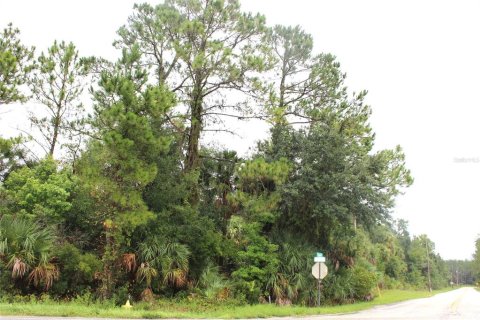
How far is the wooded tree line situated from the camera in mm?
15938

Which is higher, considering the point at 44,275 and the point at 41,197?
the point at 41,197

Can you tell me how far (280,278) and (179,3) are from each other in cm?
1432

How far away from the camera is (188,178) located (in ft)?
65.9

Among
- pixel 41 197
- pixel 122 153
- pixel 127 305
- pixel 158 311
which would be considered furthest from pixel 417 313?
pixel 41 197

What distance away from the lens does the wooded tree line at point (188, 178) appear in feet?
52.3

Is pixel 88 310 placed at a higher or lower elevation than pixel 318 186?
lower

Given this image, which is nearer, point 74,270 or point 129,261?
point 74,270

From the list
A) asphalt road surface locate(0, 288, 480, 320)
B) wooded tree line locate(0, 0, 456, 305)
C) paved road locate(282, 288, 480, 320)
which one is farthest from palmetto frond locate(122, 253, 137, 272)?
paved road locate(282, 288, 480, 320)

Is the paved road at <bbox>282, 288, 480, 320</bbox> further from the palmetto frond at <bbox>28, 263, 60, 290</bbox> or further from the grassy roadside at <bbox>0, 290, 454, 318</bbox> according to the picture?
the palmetto frond at <bbox>28, 263, 60, 290</bbox>

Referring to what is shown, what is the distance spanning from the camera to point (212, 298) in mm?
17688

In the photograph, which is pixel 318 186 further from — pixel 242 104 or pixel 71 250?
pixel 71 250

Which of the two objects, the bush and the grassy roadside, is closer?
the grassy roadside

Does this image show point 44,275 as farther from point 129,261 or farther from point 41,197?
point 41,197

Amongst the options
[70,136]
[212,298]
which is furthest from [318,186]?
[70,136]
